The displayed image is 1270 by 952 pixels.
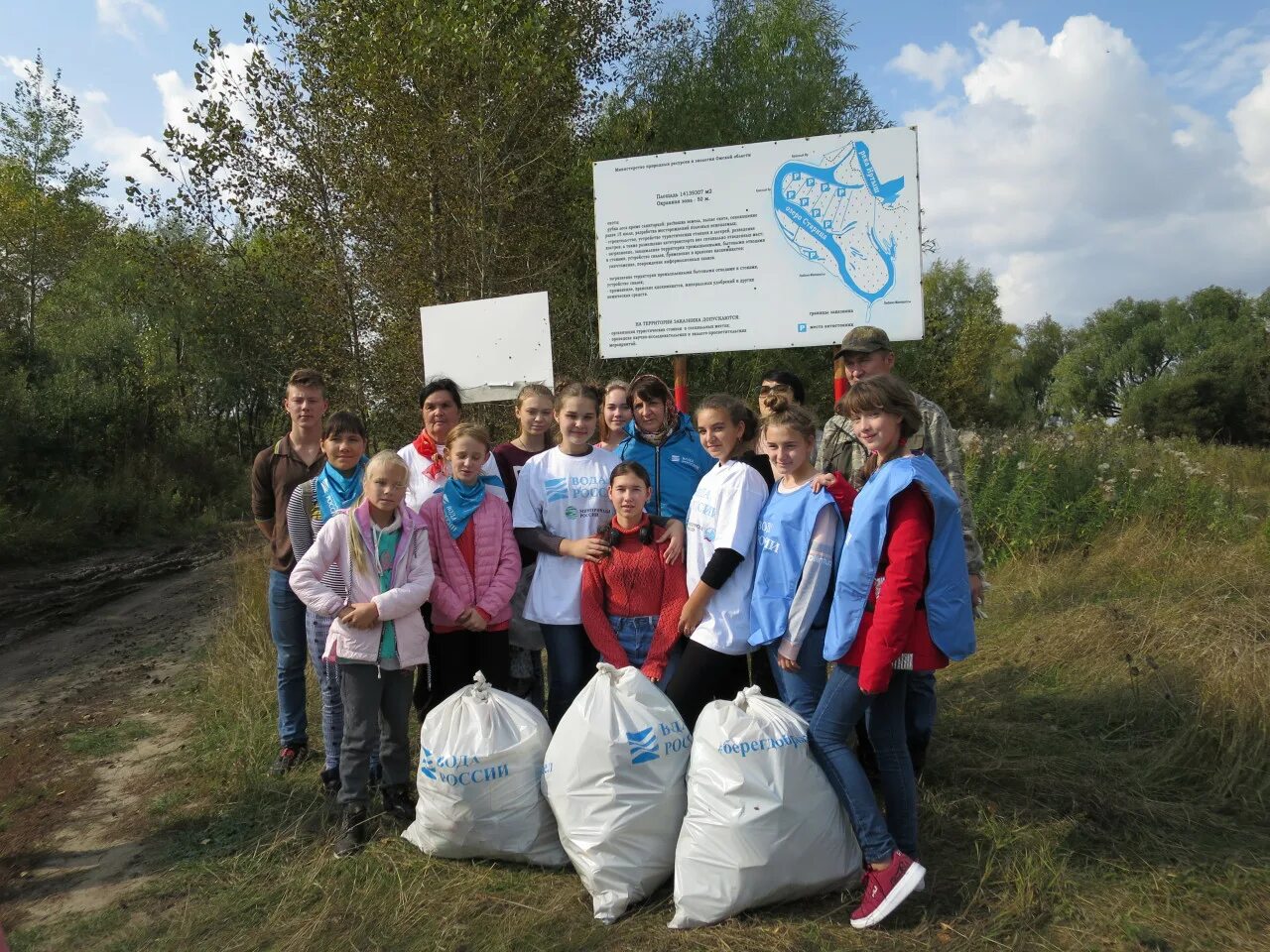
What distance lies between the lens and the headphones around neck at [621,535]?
11.1 ft

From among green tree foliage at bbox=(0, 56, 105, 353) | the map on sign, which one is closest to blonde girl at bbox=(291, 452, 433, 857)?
the map on sign

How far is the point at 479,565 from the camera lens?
3543 millimetres

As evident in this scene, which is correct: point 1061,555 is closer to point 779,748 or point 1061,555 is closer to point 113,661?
point 779,748

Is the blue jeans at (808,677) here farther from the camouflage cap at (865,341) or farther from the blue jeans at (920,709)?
the camouflage cap at (865,341)

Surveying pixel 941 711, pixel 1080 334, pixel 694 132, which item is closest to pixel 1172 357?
pixel 1080 334

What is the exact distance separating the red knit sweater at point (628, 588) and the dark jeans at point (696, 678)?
0.17 metres

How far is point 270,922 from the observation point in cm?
286

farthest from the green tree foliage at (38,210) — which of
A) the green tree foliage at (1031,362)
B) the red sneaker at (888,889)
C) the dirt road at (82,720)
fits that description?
the green tree foliage at (1031,362)

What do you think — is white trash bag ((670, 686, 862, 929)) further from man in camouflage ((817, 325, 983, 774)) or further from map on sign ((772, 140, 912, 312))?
map on sign ((772, 140, 912, 312))

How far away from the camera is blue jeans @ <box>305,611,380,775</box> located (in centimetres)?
377

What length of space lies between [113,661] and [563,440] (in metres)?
5.53

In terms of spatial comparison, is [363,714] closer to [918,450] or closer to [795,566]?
[795,566]

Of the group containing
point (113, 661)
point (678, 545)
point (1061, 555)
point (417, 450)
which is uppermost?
point (417, 450)

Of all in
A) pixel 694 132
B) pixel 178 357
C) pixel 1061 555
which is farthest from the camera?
pixel 178 357
